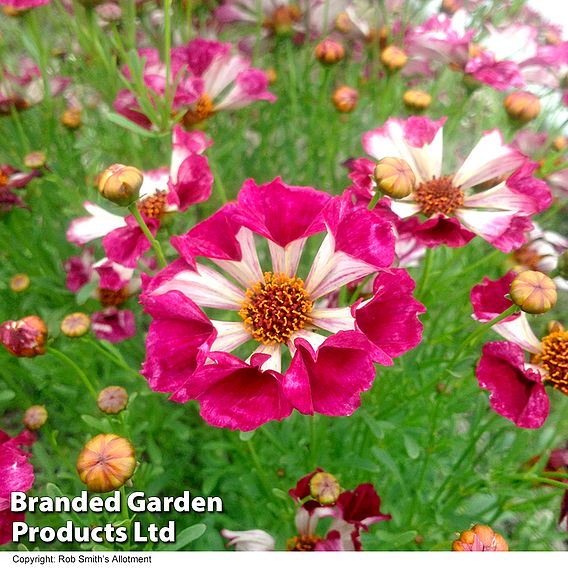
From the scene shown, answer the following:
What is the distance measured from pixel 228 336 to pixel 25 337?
274 mm

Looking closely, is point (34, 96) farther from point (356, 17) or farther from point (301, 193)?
point (301, 193)

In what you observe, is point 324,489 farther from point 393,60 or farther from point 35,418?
point 393,60

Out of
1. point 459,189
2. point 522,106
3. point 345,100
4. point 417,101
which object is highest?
point 345,100

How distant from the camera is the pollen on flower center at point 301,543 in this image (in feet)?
2.85

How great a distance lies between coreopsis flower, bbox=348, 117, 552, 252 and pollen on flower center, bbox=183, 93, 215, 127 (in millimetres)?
382

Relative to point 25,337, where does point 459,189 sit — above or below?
above

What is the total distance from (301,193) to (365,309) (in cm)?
14

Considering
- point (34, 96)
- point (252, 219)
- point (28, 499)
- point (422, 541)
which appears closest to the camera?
point (252, 219)

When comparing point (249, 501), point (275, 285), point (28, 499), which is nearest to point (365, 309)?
point (275, 285)

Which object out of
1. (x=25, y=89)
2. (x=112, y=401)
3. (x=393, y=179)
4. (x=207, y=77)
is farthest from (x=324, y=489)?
(x=25, y=89)

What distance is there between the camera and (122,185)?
0.58 metres

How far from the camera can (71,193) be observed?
3.47 ft

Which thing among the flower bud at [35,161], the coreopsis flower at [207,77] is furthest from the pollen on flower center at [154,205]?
the flower bud at [35,161]

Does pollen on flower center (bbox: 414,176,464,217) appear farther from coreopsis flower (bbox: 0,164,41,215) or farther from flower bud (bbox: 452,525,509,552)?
coreopsis flower (bbox: 0,164,41,215)
